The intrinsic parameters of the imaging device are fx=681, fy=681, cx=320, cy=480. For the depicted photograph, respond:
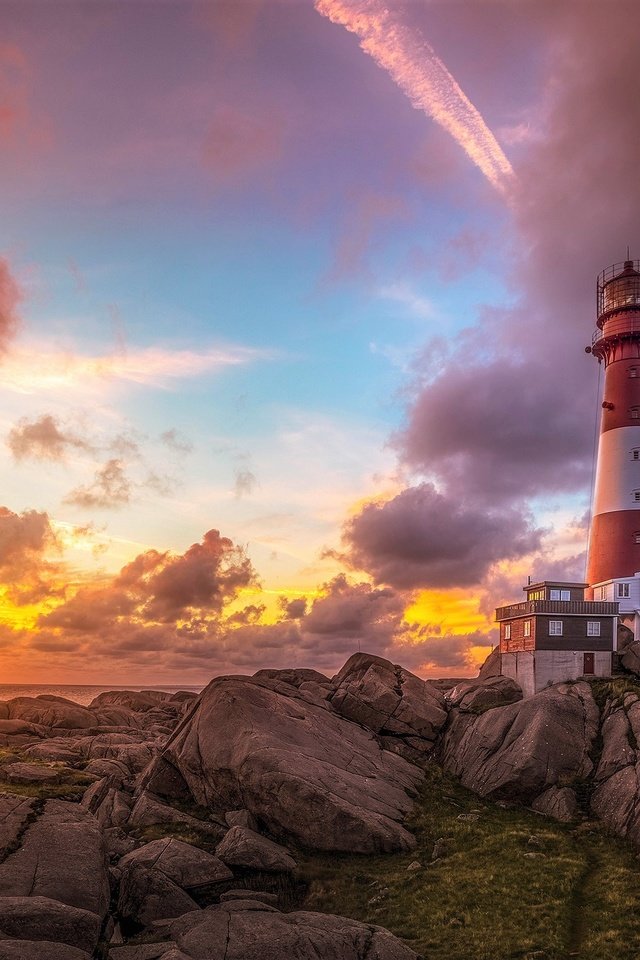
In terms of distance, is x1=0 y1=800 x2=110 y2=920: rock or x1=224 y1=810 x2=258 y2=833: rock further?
x1=224 y1=810 x2=258 y2=833: rock

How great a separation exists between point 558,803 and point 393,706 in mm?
15323

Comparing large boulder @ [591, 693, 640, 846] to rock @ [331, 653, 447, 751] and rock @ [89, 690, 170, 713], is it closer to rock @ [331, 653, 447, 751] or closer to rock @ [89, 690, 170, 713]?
rock @ [331, 653, 447, 751]

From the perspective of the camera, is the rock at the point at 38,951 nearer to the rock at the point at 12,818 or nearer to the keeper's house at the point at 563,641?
the rock at the point at 12,818

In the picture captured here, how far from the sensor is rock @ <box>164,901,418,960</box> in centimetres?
2089

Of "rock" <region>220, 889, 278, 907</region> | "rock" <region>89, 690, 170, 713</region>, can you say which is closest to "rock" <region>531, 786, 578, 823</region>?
"rock" <region>220, 889, 278, 907</region>

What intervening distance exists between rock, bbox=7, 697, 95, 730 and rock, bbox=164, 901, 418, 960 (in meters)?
50.5

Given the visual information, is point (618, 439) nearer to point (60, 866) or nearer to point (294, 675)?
point (294, 675)

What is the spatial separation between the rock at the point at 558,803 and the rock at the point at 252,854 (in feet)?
52.9

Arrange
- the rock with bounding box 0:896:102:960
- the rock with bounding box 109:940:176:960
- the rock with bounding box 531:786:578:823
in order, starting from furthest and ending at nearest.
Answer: the rock with bounding box 531:786:578:823, the rock with bounding box 0:896:102:960, the rock with bounding box 109:940:176:960

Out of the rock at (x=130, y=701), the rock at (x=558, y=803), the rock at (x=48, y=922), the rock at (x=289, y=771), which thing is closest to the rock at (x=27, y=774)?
the rock at (x=289, y=771)

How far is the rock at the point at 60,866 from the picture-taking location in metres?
24.0

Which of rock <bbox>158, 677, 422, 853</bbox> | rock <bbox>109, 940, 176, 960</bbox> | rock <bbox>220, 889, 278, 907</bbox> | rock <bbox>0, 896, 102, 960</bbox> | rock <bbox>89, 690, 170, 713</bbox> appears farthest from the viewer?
rock <bbox>89, 690, 170, 713</bbox>

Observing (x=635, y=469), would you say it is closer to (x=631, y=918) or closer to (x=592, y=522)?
(x=592, y=522)

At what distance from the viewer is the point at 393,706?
5162cm
